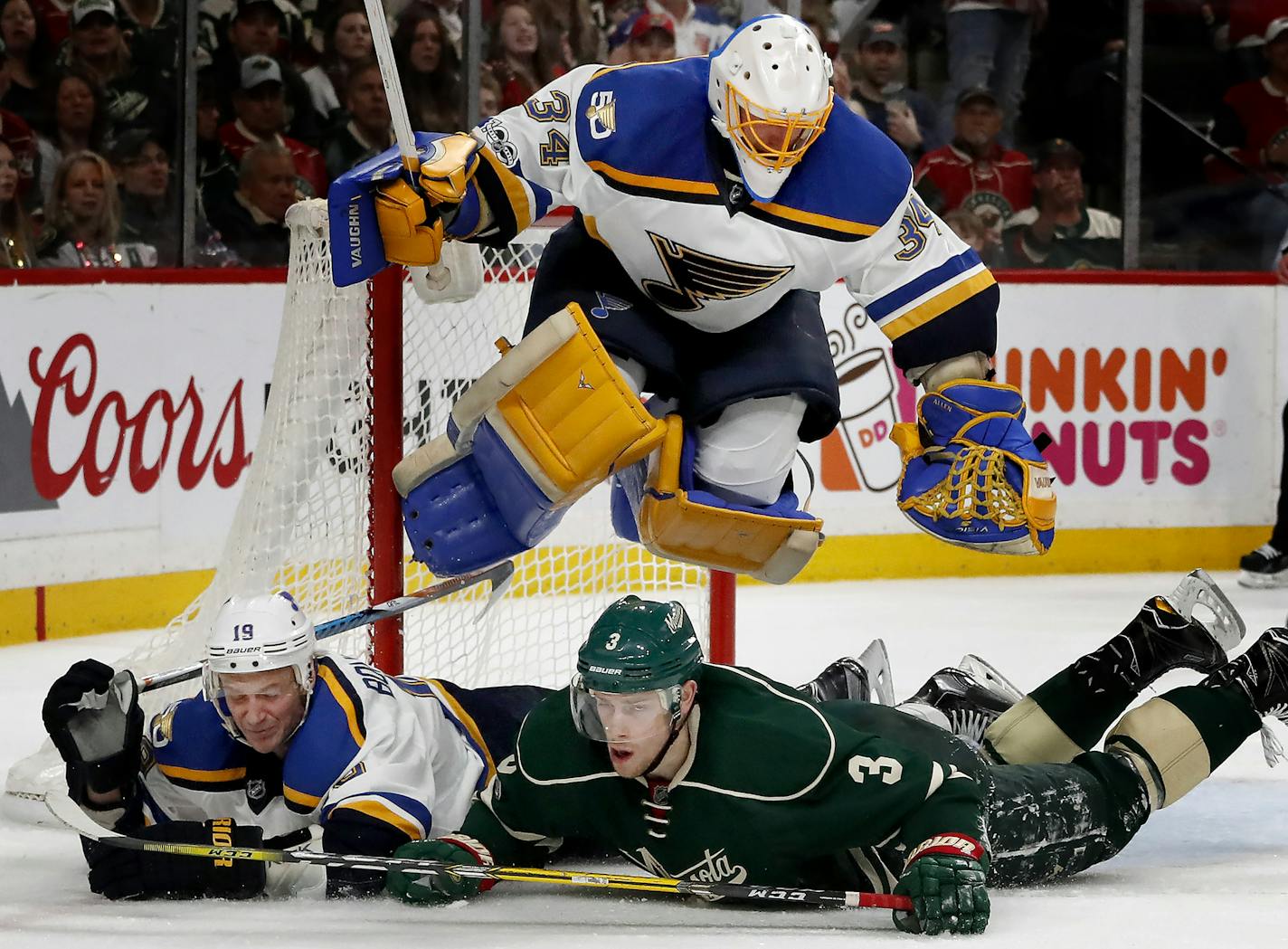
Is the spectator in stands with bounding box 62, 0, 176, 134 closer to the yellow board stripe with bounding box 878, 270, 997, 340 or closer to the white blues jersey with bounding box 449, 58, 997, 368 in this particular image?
the white blues jersey with bounding box 449, 58, 997, 368

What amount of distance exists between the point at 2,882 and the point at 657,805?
987 millimetres

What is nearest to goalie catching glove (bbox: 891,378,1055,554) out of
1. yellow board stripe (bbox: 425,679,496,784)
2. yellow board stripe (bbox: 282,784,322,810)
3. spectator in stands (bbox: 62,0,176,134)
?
yellow board stripe (bbox: 425,679,496,784)

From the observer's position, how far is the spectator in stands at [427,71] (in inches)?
235

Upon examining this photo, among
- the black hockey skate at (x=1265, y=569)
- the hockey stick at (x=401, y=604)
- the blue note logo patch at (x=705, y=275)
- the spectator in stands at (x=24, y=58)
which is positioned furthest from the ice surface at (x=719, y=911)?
the black hockey skate at (x=1265, y=569)

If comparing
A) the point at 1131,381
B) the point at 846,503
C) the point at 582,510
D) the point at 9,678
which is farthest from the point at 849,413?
the point at 9,678

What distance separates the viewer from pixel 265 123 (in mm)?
5715

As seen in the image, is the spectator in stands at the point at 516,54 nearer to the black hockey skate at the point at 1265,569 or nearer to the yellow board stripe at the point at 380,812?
the black hockey skate at the point at 1265,569

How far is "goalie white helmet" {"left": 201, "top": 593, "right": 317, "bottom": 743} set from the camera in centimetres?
266

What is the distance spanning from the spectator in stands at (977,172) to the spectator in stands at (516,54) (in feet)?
4.23

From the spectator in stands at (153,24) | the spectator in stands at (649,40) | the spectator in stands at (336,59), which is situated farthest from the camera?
the spectator in stands at (649,40)

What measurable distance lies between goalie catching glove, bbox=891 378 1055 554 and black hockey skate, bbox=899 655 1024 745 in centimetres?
47

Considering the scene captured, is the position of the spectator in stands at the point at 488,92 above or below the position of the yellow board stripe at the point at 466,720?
above

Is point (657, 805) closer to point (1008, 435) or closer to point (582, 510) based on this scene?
point (1008, 435)

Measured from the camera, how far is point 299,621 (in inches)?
108
